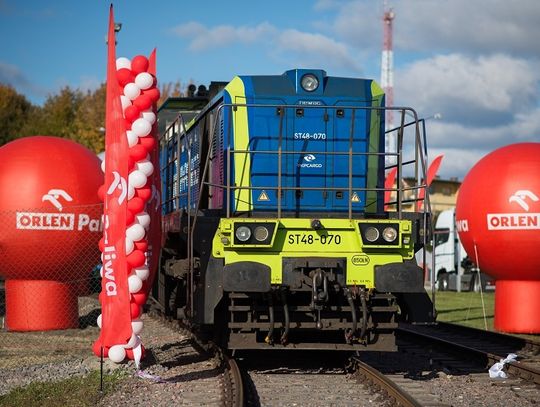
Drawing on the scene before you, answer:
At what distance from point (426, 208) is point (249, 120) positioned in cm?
246

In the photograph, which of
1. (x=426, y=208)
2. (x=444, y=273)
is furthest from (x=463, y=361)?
(x=444, y=273)

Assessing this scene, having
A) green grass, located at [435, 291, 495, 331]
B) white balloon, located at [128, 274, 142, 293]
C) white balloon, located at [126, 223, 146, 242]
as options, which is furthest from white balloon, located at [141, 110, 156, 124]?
green grass, located at [435, 291, 495, 331]

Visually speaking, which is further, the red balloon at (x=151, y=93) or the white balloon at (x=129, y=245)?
the red balloon at (x=151, y=93)

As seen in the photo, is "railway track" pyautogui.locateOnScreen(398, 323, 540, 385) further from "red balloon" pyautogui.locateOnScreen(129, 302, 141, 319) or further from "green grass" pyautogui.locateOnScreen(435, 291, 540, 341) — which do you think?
"red balloon" pyautogui.locateOnScreen(129, 302, 141, 319)

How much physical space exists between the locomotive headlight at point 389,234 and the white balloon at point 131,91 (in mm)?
3398

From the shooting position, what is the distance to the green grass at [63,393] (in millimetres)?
8266

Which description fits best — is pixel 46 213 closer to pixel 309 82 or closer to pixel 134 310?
pixel 134 310

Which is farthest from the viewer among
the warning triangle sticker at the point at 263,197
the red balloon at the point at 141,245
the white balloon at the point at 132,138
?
the warning triangle sticker at the point at 263,197

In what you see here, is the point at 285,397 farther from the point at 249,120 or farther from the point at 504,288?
the point at 504,288

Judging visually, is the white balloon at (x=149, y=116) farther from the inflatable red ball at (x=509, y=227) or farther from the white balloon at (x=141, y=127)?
the inflatable red ball at (x=509, y=227)

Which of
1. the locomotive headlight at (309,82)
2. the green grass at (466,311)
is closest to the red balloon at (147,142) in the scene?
the locomotive headlight at (309,82)

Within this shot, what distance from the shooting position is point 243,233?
899 cm

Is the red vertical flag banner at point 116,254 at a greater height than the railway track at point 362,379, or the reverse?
the red vertical flag banner at point 116,254

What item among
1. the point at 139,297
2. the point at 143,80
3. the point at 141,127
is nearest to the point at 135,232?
the point at 139,297
